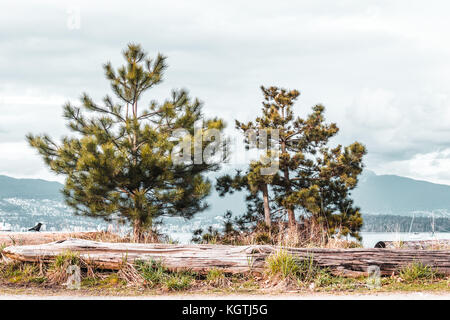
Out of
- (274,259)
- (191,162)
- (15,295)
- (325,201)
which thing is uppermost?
(191,162)

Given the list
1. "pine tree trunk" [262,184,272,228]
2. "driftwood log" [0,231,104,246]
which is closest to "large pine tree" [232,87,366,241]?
"pine tree trunk" [262,184,272,228]

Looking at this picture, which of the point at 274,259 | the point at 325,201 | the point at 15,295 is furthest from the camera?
the point at 325,201

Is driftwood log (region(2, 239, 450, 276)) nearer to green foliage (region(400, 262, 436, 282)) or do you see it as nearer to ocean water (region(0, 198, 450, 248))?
green foliage (region(400, 262, 436, 282))

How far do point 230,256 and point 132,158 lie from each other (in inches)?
226

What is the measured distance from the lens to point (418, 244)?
13.2m

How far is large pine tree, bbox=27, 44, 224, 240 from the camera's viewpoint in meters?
13.8

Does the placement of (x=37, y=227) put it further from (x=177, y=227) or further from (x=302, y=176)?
(x=302, y=176)

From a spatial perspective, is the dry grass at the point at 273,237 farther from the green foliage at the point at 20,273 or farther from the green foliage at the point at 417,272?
the green foliage at the point at 20,273

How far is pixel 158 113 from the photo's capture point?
1547 centimetres

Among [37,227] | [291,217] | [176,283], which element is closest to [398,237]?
[291,217]

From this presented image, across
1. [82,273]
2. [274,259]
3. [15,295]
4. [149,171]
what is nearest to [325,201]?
[149,171]

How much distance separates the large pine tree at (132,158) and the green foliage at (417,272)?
6.33 meters
